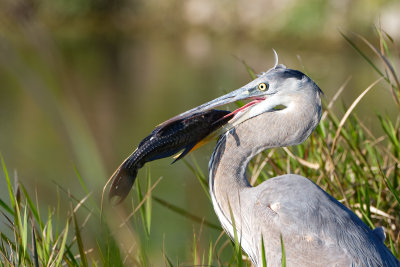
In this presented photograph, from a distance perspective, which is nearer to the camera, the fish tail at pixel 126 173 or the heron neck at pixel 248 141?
the fish tail at pixel 126 173

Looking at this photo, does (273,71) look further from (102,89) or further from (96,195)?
(102,89)

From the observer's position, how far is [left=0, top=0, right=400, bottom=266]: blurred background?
590 mm

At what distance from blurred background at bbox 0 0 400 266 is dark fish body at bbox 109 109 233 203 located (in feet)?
0.65

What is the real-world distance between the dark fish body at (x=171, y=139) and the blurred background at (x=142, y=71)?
20 cm

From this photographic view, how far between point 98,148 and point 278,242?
1315 mm

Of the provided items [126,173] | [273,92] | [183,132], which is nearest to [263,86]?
[273,92]

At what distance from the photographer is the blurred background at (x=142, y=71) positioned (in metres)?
0.59

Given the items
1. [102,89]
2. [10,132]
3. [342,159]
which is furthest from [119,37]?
[342,159]

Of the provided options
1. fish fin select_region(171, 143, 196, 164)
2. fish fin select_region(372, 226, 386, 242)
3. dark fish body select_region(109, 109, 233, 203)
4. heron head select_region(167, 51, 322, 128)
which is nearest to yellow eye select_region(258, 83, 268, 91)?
heron head select_region(167, 51, 322, 128)

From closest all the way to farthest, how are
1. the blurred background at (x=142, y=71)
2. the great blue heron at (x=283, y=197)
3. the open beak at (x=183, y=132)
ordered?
the blurred background at (x=142, y=71), the great blue heron at (x=283, y=197), the open beak at (x=183, y=132)

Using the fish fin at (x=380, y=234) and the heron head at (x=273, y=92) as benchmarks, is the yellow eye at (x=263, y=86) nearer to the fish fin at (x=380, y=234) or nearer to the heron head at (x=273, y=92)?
the heron head at (x=273, y=92)

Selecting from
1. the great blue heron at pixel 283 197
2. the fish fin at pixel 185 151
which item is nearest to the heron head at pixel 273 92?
the great blue heron at pixel 283 197

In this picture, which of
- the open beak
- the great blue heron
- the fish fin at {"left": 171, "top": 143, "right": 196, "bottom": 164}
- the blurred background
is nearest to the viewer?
the blurred background

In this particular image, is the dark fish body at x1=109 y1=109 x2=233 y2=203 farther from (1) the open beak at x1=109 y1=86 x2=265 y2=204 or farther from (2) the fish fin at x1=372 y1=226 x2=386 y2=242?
(2) the fish fin at x1=372 y1=226 x2=386 y2=242
